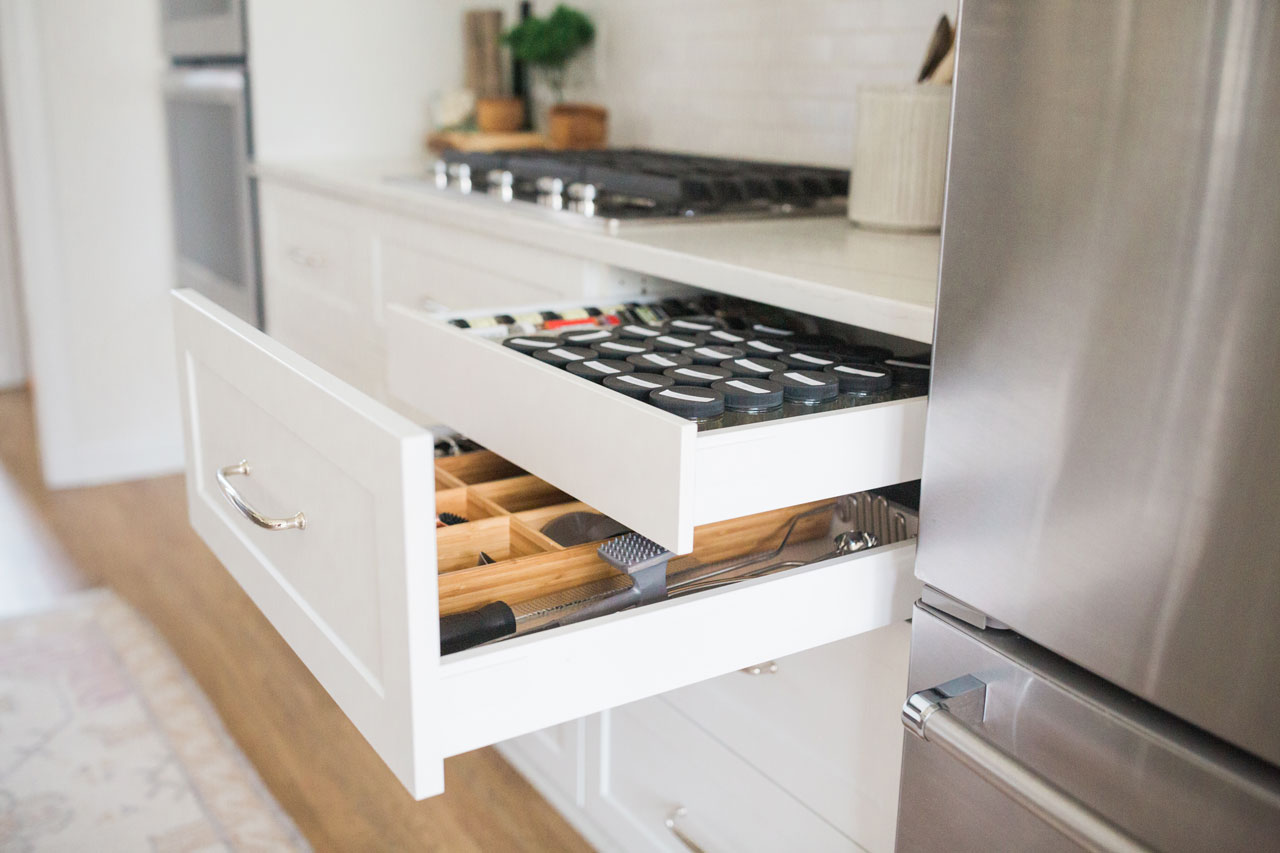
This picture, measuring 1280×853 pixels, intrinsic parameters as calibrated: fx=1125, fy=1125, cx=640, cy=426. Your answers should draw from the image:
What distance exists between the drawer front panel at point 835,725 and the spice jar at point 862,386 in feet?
0.68

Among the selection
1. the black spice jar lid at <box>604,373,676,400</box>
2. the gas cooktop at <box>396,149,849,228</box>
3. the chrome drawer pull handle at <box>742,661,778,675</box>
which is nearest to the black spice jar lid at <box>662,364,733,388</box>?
the black spice jar lid at <box>604,373,676,400</box>

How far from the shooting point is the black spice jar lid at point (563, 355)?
0.95m

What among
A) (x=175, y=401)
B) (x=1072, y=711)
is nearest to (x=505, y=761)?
(x=1072, y=711)

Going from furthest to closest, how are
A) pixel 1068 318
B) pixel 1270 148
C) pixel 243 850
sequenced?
1. pixel 243 850
2. pixel 1068 318
3. pixel 1270 148

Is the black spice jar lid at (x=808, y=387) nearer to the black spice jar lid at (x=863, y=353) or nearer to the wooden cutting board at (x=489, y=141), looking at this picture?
the black spice jar lid at (x=863, y=353)

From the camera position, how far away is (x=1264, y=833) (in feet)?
2.06

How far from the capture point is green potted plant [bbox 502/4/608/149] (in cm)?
228

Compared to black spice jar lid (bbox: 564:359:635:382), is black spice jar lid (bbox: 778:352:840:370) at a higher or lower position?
lower

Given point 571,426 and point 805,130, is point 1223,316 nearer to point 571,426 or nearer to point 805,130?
point 571,426

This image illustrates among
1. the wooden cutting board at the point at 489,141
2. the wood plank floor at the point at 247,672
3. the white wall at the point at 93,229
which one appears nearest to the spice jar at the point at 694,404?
the wood plank floor at the point at 247,672

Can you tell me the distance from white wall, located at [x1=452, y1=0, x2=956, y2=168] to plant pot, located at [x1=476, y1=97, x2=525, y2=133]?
0.56 feet

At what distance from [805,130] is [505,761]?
117cm

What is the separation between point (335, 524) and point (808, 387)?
0.37m

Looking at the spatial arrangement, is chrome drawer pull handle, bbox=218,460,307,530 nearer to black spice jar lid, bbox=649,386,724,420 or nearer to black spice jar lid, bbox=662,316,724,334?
black spice jar lid, bbox=649,386,724,420
